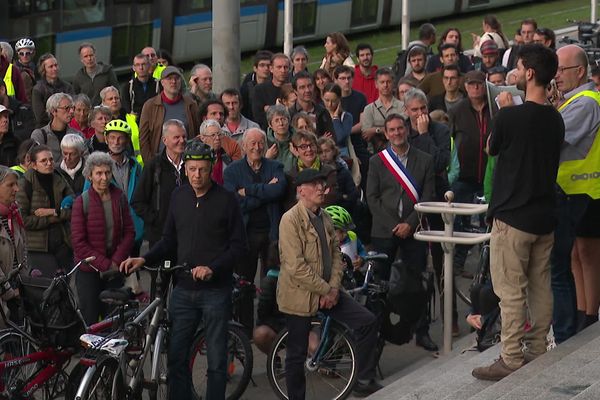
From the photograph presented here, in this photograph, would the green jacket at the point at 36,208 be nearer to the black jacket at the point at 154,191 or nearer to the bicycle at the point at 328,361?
the black jacket at the point at 154,191

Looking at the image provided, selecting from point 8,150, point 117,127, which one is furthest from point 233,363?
point 8,150

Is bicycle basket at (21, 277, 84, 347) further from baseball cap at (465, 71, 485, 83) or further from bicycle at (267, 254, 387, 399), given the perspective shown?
baseball cap at (465, 71, 485, 83)

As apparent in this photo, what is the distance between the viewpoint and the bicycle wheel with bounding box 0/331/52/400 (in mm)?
10016

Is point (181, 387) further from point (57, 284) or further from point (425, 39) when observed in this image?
point (425, 39)

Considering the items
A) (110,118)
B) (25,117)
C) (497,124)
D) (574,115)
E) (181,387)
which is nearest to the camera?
(497,124)

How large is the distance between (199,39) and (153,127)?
49.1ft

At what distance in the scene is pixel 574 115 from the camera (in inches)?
381

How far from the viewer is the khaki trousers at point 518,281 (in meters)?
9.12

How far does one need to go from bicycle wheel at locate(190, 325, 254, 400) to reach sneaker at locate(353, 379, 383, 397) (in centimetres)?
75

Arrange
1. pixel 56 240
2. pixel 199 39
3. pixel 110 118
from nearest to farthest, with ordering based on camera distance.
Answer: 1. pixel 56 240
2. pixel 110 118
3. pixel 199 39

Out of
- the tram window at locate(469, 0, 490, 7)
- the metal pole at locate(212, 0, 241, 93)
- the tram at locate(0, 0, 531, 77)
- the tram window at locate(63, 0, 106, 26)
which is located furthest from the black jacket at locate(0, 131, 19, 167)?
the tram window at locate(469, 0, 490, 7)

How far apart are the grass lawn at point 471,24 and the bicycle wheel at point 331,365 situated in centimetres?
1867

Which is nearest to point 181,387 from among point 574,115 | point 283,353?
point 283,353

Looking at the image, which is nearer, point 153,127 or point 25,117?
point 153,127
